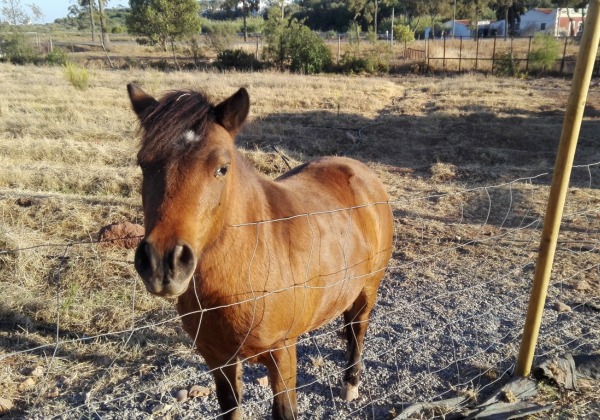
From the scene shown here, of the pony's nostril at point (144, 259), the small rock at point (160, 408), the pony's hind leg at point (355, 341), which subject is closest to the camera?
the pony's nostril at point (144, 259)

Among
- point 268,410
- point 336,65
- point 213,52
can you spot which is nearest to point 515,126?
point 268,410

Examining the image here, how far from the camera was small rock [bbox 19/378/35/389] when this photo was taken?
11.5 feet

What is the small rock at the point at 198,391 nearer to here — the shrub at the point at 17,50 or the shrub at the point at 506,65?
the shrub at the point at 506,65

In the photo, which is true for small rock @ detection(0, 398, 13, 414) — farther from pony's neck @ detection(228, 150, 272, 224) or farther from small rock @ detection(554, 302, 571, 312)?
small rock @ detection(554, 302, 571, 312)

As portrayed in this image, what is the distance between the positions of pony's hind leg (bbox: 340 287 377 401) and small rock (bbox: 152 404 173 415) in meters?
1.27

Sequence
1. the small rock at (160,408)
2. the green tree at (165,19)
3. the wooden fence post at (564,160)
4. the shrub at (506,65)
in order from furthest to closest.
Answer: the green tree at (165,19) → the shrub at (506,65) → the small rock at (160,408) → the wooden fence post at (564,160)

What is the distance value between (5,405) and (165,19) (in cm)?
3376

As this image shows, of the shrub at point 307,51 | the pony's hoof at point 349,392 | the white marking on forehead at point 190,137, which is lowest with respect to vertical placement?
the pony's hoof at point 349,392

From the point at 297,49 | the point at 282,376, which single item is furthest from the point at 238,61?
the point at 282,376

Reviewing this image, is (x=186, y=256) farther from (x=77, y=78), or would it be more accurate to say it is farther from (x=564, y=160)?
(x=77, y=78)

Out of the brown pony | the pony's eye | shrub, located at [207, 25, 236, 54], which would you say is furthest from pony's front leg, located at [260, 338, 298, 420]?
shrub, located at [207, 25, 236, 54]

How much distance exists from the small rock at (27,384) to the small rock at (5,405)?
173 mm

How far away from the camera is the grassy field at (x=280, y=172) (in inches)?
144

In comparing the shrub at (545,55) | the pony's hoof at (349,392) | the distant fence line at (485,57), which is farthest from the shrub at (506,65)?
the pony's hoof at (349,392)
